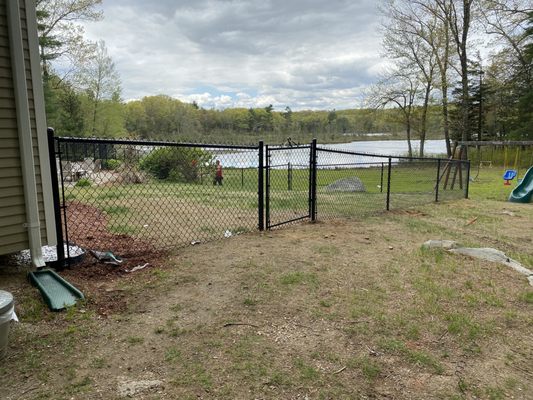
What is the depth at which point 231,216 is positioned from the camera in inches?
268

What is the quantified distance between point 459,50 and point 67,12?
2542 cm

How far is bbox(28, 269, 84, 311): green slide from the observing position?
2.79m

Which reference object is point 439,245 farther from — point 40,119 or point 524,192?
point 524,192

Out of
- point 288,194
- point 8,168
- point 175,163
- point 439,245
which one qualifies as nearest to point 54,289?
point 8,168

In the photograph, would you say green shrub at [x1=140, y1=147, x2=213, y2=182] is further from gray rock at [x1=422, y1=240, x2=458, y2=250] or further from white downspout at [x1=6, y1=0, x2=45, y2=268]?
white downspout at [x1=6, y1=0, x2=45, y2=268]

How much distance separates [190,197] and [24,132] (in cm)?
598

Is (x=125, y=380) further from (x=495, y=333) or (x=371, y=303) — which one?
(x=495, y=333)

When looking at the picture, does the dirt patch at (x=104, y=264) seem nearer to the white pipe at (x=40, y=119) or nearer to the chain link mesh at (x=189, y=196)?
the chain link mesh at (x=189, y=196)

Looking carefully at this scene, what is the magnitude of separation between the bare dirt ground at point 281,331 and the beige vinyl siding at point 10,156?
38cm

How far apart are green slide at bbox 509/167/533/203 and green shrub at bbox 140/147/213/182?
9404 mm

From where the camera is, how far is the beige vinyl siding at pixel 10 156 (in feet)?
10.1

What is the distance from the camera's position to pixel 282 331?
2631 millimetres

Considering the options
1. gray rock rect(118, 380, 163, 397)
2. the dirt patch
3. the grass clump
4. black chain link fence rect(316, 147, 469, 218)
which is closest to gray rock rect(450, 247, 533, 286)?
the grass clump

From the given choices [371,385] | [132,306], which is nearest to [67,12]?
[132,306]
